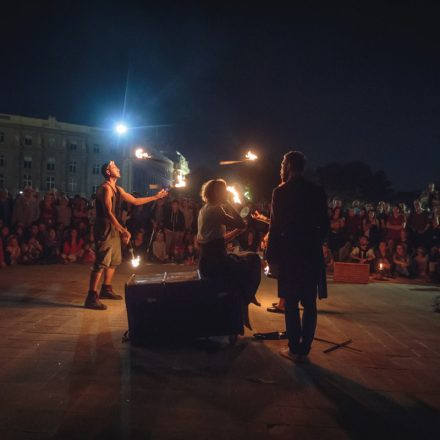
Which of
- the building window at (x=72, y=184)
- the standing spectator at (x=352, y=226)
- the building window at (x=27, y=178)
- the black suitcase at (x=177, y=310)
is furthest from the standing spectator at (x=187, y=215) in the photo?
the building window at (x=72, y=184)

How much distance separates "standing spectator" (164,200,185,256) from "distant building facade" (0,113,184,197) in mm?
44131

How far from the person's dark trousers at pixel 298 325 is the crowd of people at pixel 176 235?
21.0ft

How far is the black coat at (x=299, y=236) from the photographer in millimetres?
4355

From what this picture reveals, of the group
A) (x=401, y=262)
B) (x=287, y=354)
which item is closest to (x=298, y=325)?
(x=287, y=354)

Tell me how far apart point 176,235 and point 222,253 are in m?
7.78

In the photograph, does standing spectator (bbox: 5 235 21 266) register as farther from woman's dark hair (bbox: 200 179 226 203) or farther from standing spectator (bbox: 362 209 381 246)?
standing spectator (bbox: 362 209 381 246)

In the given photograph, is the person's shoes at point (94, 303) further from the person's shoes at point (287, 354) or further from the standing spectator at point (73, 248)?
the standing spectator at point (73, 248)

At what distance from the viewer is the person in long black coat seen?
4.34 metres

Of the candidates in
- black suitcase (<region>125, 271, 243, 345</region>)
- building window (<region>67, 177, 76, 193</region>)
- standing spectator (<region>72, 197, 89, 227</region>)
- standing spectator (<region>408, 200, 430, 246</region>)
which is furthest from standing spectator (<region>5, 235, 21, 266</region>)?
building window (<region>67, 177, 76, 193</region>)

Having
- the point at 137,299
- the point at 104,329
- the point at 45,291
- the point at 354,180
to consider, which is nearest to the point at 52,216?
the point at 45,291

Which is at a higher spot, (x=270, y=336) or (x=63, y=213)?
(x=63, y=213)

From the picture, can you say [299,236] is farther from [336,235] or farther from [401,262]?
[336,235]

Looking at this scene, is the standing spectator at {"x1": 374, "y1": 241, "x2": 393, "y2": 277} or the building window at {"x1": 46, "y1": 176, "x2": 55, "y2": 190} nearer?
the standing spectator at {"x1": 374, "y1": 241, "x2": 393, "y2": 277}

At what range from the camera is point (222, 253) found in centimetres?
481
